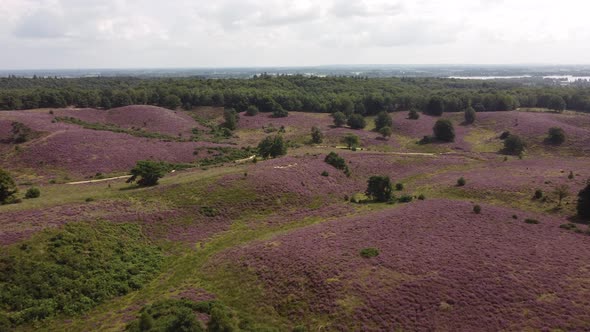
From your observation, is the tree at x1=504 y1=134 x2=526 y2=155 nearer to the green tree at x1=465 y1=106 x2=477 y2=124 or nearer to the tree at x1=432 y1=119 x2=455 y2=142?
the tree at x1=432 y1=119 x2=455 y2=142

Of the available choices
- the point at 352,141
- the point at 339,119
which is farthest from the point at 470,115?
the point at 352,141

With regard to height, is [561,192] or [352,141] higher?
[352,141]

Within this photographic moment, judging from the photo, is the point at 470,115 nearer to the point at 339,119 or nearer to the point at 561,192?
the point at 339,119

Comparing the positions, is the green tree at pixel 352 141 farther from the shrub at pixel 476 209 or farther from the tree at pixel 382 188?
the shrub at pixel 476 209

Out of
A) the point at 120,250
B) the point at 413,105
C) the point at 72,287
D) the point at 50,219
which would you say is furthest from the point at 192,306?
the point at 413,105

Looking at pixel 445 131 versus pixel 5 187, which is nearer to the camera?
pixel 5 187

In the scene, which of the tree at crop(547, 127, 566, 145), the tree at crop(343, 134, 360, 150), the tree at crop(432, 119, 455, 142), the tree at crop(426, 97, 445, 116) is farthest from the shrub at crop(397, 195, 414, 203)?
the tree at crop(426, 97, 445, 116)
